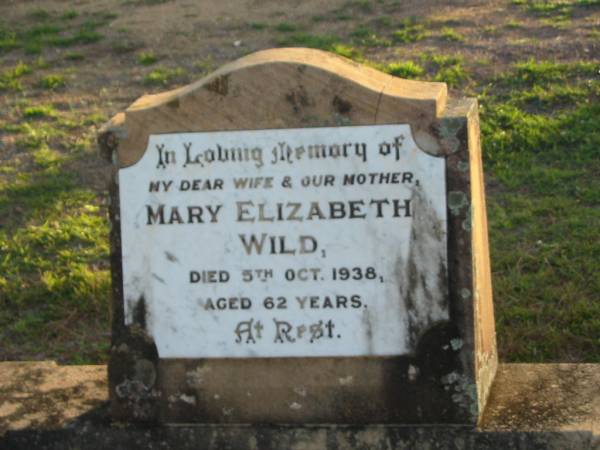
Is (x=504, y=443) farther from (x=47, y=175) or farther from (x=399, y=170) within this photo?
(x=47, y=175)

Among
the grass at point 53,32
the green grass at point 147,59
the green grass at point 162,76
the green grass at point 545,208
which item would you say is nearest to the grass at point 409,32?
the green grass at point 545,208

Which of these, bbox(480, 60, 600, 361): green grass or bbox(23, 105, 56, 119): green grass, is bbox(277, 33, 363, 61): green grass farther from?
bbox(23, 105, 56, 119): green grass

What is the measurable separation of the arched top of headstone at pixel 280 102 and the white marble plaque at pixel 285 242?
0.03 metres

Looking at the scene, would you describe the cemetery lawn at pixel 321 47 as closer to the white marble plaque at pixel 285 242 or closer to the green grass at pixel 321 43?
the green grass at pixel 321 43

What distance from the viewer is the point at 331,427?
3807 millimetres

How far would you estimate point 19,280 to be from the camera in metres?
5.96

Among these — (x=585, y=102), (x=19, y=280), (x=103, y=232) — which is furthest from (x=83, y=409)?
(x=585, y=102)

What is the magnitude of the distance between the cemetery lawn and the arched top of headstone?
1754 millimetres

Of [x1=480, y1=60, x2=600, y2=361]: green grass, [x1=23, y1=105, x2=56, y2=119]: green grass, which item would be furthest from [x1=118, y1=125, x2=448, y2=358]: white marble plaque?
[x1=23, y1=105, x2=56, y2=119]: green grass

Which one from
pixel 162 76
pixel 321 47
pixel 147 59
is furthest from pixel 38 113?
pixel 321 47

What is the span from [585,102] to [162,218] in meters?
4.24

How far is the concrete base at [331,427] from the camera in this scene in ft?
12.3

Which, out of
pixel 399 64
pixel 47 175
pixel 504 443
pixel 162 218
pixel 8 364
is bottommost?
pixel 504 443

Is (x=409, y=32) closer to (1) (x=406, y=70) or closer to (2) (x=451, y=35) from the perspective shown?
(2) (x=451, y=35)
